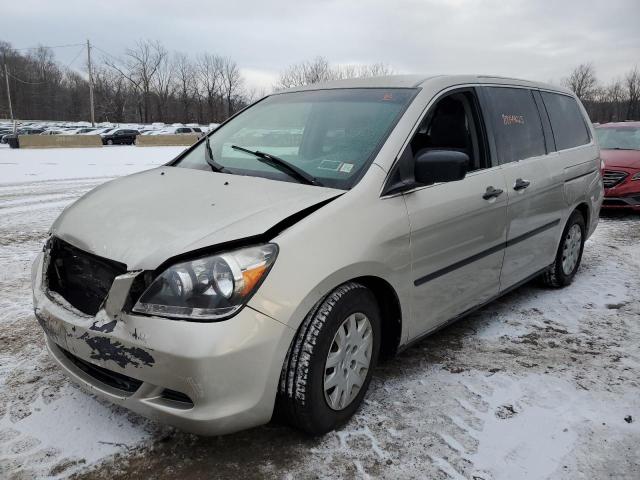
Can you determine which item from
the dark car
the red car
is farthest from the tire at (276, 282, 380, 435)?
the dark car

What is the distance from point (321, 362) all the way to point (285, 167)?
114cm

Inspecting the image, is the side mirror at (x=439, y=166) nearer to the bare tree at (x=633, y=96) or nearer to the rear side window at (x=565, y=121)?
the rear side window at (x=565, y=121)

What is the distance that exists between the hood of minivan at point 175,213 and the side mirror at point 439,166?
0.50 m

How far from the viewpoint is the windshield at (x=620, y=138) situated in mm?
9609

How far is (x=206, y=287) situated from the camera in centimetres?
212

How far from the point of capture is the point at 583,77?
267ft

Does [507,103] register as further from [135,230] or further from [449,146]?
[135,230]

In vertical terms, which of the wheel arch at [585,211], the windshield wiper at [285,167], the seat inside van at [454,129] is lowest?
the wheel arch at [585,211]

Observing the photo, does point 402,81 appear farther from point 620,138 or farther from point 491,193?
point 620,138

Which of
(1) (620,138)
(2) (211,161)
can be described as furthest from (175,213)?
(1) (620,138)

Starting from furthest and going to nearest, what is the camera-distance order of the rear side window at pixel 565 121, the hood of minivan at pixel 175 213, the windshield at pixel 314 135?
1. the rear side window at pixel 565 121
2. the windshield at pixel 314 135
3. the hood of minivan at pixel 175 213

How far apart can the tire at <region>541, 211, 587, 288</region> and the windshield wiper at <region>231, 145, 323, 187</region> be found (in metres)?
2.81

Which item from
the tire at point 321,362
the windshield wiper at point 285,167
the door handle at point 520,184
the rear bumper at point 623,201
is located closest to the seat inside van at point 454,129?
the door handle at point 520,184

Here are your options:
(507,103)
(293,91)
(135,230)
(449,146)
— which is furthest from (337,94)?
(135,230)
